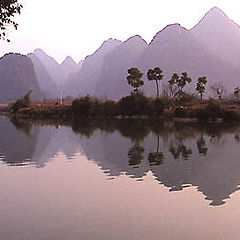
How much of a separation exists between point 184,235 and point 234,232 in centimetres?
203

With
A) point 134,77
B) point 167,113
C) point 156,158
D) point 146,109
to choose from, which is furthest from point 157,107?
point 156,158

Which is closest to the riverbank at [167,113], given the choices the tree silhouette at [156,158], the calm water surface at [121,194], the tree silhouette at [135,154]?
the tree silhouette at [135,154]

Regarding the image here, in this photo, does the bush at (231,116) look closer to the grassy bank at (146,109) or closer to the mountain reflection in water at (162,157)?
the grassy bank at (146,109)

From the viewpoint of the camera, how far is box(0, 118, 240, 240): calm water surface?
49.8ft

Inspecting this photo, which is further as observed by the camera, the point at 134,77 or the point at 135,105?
the point at 134,77

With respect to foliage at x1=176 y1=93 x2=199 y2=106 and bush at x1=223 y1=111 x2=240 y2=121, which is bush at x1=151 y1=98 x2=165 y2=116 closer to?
foliage at x1=176 y1=93 x2=199 y2=106

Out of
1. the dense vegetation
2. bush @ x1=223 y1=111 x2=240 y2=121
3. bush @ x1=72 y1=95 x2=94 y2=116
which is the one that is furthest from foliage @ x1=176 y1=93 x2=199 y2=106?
bush @ x1=72 y1=95 x2=94 y2=116

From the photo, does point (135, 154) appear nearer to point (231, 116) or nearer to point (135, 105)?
point (231, 116)

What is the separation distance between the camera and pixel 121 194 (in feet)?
68.8

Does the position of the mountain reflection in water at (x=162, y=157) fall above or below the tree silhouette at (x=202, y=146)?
below

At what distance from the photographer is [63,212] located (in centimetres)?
1766

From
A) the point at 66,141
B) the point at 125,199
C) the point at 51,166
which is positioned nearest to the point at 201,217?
the point at 125,199

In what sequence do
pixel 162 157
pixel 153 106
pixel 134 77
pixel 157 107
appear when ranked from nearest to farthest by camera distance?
1. pixel 162 157
2. pixel 157 107
3. pixel 153 106
4. pixel 134 77

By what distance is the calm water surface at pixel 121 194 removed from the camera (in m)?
15.2
